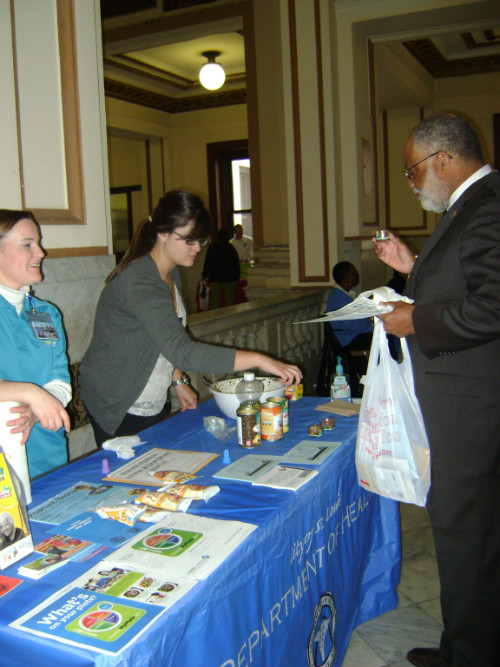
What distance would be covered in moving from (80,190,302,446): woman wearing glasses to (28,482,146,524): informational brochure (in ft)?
1.66

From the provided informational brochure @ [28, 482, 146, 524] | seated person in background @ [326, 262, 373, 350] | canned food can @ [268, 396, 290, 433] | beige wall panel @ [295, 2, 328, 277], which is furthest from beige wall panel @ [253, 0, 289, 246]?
informational brochure @ [28, 482, 146, 524]

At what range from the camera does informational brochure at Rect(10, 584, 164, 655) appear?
0.93 metres

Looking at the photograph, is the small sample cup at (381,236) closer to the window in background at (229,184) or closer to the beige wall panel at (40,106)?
the beige wall panel at (40,106)

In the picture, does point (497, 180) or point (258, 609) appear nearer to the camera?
point (258, 609)

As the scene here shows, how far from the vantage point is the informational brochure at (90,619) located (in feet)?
3.04

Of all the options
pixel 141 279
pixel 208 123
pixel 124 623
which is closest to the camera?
pixel 124 623

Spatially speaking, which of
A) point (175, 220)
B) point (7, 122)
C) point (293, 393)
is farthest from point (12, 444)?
point (7, 122)

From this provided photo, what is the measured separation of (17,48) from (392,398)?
1894mm

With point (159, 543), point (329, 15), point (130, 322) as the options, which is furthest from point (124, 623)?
point (329, 15)

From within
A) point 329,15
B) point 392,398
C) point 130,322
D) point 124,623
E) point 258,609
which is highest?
point 329,15

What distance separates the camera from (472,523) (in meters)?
1.69

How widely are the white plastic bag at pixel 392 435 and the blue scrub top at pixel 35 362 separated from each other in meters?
0.93

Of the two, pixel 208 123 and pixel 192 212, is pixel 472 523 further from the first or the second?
pixel 208 123

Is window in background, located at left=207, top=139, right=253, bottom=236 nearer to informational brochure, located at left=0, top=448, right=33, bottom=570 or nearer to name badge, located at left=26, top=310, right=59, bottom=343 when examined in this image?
name badge, located at left=26, top=310, right=59, bottom=343
